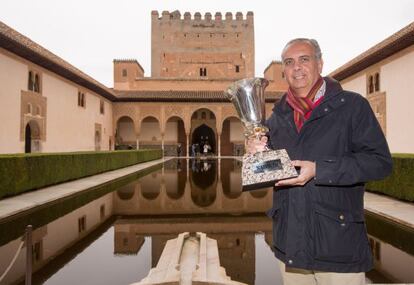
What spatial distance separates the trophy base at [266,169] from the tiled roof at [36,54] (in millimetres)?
11992

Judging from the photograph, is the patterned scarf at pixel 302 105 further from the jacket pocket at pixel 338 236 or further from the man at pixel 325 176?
the jacket pocket at pixel 338 236

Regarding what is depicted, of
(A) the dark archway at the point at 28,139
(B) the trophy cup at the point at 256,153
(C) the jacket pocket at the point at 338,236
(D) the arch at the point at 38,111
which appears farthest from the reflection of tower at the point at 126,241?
(A) the dark archway at the point at 28,139

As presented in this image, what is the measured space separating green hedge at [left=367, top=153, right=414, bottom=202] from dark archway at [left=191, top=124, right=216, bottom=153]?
26.2 metres

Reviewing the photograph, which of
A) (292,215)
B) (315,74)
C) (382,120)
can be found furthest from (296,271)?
(382,120)

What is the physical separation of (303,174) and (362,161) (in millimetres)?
238

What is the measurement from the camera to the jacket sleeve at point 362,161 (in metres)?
1.46

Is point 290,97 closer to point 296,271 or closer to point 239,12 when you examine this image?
point 296,271

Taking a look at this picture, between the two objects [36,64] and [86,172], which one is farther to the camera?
[36,64]

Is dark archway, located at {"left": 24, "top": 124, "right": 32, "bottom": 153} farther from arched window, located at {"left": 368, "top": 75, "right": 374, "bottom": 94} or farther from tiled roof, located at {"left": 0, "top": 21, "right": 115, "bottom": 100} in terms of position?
arched window, located at {"left": 368, "top": 75, "right": 374, "bottom": 94}

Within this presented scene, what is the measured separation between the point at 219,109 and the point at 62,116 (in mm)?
14020

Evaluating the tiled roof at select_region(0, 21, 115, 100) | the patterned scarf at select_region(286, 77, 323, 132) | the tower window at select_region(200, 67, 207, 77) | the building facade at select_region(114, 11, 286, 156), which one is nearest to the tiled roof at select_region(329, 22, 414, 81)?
the building facade at select_region(114, 11, 286, 156)

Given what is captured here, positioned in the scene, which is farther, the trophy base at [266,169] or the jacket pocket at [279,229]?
the jacket pocket at [279,229]

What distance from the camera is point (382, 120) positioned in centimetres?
1540

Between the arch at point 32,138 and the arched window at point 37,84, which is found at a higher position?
the arched window at point 37,84
